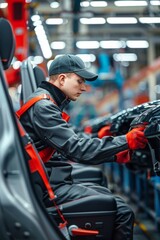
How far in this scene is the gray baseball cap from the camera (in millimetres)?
3678

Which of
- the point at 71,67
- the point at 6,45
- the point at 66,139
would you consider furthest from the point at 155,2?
the point at 6,45

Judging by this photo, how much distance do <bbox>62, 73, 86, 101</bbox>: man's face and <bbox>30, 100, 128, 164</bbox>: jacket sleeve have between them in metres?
0.28

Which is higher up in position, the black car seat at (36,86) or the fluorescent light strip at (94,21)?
the black car seat at (36,86)

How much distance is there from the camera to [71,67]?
3.69m

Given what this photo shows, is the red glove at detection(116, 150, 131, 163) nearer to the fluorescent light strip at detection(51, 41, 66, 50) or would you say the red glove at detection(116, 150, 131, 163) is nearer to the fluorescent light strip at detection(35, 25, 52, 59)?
the fluorescent light strip at detection(35, 25, 52, 59)

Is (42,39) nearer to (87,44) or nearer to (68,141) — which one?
(87,44)

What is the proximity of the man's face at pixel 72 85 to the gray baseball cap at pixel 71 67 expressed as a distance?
0.11 feet

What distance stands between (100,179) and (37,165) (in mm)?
2236

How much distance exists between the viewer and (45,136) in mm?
3396

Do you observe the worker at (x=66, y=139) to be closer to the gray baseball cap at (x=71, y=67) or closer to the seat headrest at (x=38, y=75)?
the gray baseball cap at (x=71, y=67)

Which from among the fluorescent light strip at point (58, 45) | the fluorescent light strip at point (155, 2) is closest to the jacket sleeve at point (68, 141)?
the fluorescent light strip at point (155, 2)

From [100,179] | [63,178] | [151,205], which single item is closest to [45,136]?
[63,178]

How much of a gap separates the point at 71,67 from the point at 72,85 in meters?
0.12

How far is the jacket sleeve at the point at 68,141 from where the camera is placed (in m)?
3.33
